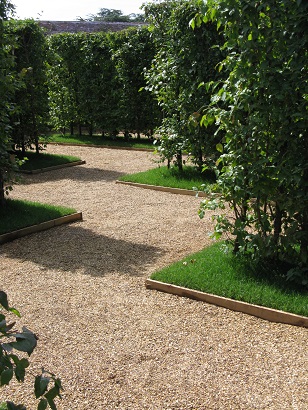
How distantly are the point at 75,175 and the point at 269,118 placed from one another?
7.01m

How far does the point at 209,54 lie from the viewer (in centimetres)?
916

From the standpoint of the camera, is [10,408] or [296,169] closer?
[10,408]

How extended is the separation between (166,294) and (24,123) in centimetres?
846

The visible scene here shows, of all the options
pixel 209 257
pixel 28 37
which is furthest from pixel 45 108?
pixel 209 257

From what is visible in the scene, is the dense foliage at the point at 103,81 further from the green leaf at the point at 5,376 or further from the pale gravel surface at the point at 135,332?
the green leaf at the point at 5,376

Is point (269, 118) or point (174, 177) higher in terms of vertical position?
point (269, 118)

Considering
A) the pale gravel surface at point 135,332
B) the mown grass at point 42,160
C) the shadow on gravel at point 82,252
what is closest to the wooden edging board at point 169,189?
the pale gravel surface at point 135,332

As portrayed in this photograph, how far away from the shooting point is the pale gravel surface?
132 inches

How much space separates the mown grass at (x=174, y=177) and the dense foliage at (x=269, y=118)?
14.1 ft

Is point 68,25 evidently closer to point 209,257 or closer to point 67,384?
point 209,257

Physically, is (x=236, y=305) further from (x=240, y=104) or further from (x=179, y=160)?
(x=179, y=160)

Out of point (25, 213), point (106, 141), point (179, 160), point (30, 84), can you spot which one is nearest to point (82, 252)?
point (25, 213)

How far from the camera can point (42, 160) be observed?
485 inches

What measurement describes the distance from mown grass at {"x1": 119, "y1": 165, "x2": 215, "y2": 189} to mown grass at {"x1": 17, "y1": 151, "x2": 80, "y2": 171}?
93.5 inches
